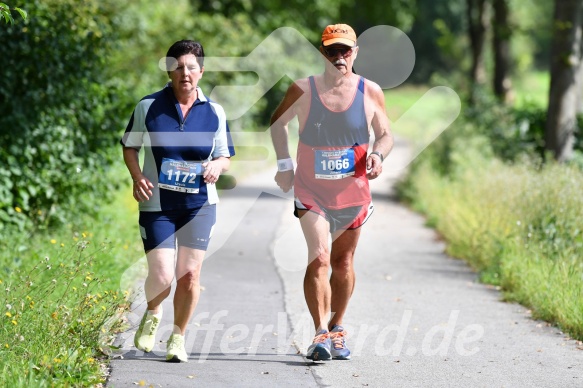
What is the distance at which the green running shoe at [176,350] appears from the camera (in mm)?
6531

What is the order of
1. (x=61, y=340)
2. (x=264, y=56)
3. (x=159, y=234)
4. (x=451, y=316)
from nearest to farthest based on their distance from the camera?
1. (x=61, y=340)
2. (x=159, y=234)
3. (x=451, y=316)
4. (x=264, y=56)

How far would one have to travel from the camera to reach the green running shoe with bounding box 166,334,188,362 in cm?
653

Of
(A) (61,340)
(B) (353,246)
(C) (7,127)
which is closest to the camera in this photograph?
(A) (61,340)

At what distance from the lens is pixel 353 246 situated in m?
6.98

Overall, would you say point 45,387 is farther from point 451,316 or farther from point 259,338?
point 451,316

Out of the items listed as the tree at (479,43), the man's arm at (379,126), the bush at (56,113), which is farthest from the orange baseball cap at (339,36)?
the tree at (479,43)

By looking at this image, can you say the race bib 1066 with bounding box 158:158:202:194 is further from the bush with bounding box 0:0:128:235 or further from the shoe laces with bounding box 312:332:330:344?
the bush with bounding box 0:0:128:235

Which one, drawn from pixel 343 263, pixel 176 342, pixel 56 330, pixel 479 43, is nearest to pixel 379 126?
pixel 343 263

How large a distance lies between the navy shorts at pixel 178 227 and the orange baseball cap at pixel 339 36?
1.24 meters

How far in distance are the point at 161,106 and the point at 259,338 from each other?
1.89 m

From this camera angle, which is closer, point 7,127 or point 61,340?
point 61,340

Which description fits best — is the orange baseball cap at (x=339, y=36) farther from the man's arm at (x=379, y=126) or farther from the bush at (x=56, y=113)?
the bush at (x=56, y=113)

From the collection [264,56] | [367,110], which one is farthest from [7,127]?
[264,56]

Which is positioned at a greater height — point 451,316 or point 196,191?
point 196,191
